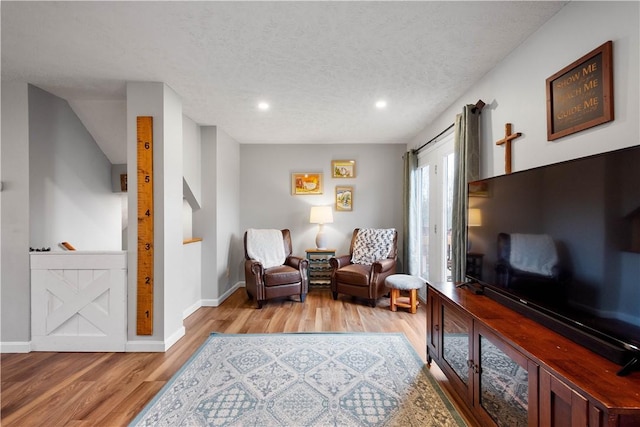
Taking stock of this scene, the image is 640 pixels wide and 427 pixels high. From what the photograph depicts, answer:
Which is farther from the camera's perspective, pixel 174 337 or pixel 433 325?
pixel 174 337

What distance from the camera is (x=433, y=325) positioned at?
2102 mm

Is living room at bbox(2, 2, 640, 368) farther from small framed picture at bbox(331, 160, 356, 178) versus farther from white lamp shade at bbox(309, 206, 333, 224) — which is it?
white lamp shade at bbox(309, 206, 333, 224)

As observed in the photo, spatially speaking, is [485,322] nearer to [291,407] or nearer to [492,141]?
[291,407]

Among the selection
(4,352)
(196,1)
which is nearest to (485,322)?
(196,1)

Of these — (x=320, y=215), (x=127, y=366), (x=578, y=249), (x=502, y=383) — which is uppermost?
(x=320, y=215)

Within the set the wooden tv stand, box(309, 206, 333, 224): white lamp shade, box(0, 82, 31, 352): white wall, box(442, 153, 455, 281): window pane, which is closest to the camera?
the wooden tv stand

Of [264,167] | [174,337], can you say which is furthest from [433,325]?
[264,167]

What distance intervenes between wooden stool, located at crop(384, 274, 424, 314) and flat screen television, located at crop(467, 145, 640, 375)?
1694 millimetres

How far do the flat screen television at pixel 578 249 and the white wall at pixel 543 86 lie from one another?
0.32 m

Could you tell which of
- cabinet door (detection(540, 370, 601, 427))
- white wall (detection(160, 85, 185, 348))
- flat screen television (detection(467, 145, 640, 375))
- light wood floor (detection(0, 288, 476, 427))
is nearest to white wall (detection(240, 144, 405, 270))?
light wood floor (detection(0, 288, 476, 427))

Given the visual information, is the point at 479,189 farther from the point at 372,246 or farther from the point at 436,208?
the point at 372,246

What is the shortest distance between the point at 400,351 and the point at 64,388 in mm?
2606

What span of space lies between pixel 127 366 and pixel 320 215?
9.58 feet

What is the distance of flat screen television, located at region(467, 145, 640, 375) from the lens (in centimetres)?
98
